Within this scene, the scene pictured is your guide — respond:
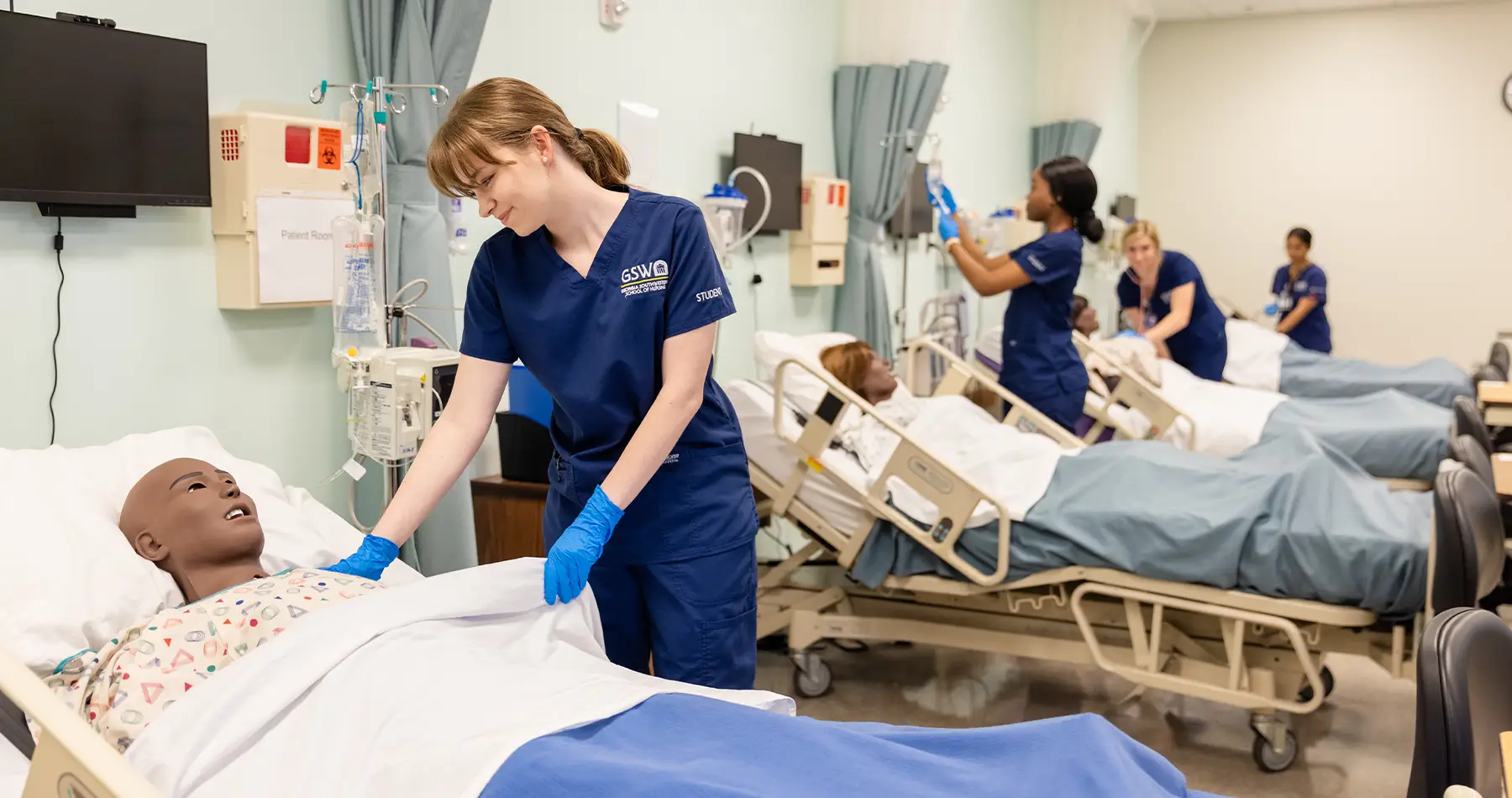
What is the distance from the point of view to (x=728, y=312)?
1.92 m

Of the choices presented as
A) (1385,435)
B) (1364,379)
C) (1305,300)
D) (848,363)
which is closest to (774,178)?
(848,363)

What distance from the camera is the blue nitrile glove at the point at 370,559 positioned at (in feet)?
6.13

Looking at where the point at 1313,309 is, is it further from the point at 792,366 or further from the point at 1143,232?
the point at 792,366

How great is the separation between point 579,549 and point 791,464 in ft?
4.78

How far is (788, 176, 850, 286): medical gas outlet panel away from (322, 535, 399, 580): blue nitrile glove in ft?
9.53

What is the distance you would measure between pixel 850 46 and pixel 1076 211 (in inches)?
63.3

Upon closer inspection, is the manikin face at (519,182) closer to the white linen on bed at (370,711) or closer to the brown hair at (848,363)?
A: the white linen on bed at (370,711)

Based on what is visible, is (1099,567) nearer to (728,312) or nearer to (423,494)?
(728,312)

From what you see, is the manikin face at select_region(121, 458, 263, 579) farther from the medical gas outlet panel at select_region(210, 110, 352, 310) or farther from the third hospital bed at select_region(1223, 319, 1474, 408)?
the third hospital bed at select_region(1223, 319, 1474, 408)

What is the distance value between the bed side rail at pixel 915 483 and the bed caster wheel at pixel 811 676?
525 mm

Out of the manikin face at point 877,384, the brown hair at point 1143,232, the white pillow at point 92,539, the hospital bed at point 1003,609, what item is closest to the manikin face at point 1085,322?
the brown hair at point 1143,232

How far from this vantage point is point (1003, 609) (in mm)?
3156

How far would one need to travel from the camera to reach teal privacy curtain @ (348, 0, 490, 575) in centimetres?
269

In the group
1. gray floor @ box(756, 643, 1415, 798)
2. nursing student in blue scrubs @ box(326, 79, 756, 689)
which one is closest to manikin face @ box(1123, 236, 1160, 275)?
gray floor @ box(756, 643, 1415, 798)
